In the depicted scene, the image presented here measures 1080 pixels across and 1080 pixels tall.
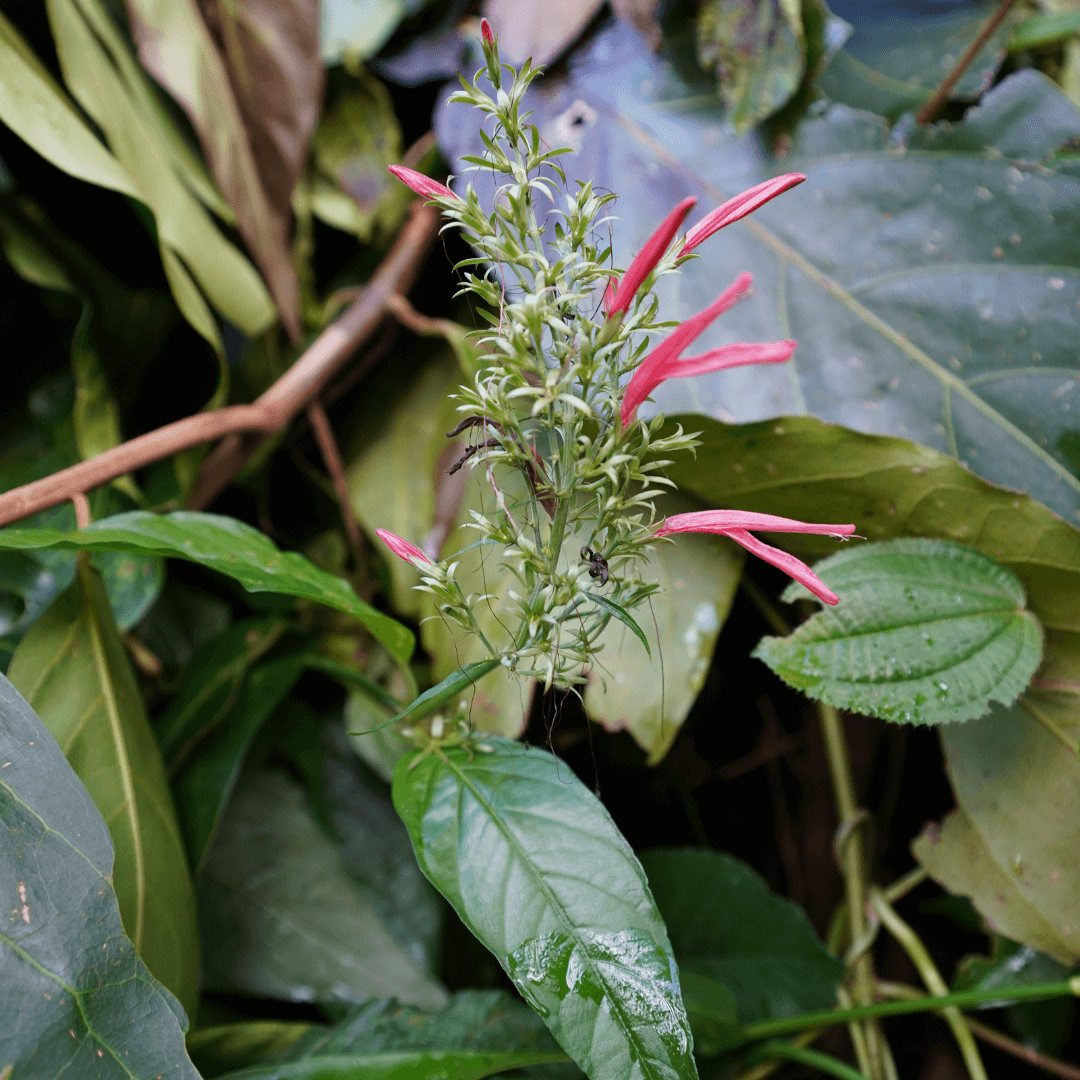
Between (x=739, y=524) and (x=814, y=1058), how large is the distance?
0.33m

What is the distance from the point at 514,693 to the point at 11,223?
1.46ft

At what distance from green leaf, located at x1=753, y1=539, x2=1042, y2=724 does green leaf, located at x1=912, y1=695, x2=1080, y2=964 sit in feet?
0.18

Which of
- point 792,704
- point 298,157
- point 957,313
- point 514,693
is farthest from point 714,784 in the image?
point 298,157

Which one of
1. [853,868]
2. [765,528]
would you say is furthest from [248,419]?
[853,868]

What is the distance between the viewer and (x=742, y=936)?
473mm

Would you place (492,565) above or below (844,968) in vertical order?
above

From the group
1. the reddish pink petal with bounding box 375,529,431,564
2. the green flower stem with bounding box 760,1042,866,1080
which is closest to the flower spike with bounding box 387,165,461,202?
the reddish pink petal with bounding box 375,529,431,564

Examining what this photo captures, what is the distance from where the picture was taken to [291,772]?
1.78 feet

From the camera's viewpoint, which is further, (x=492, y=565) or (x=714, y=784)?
(x=714, y=784)

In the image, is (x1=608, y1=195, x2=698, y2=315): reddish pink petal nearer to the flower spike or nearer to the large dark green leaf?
the flower spike

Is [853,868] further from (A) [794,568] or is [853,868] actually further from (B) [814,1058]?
(A) [794,568]

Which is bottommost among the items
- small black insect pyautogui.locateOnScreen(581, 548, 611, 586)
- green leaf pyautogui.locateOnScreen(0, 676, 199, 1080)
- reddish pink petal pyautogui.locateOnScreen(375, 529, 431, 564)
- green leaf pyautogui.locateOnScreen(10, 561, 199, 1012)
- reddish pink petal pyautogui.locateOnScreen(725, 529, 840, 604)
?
green leaf pyautogui.locateOnScreen(10, 561, 199, 1012)

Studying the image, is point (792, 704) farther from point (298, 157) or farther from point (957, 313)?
point (298, 157)

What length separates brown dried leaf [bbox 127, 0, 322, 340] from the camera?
548 millimetres
